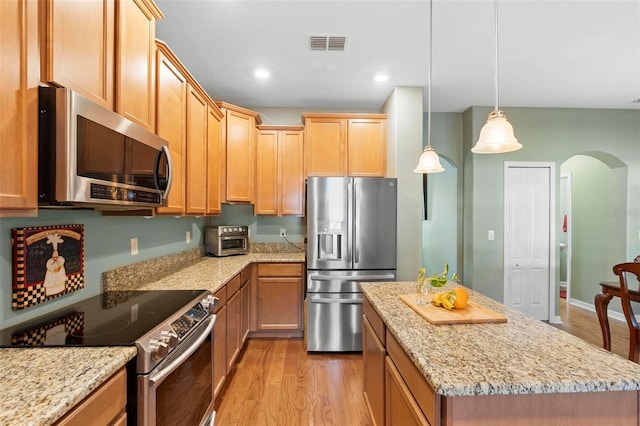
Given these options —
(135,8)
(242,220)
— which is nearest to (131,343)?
(135,8)

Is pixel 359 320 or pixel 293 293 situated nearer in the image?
pixel 359 320

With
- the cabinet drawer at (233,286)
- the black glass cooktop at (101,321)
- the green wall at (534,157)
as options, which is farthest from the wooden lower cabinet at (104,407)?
the green wall at (534,157)

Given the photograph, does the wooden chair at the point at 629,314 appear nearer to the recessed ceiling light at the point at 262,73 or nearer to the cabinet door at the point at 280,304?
the cabinet door at the point at 280,304

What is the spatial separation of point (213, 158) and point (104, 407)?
2.34 meters

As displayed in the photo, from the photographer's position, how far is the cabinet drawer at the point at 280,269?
332 cm

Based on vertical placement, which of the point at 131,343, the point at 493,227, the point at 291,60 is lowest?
the point at 131,343

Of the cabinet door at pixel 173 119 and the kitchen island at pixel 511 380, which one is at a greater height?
the cabinet door at pixel 173 119

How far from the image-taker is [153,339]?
118 cm

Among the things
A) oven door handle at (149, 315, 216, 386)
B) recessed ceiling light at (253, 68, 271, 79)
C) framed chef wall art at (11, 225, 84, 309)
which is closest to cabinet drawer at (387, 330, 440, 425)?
oven door handle at (149, 315, 216, 386)

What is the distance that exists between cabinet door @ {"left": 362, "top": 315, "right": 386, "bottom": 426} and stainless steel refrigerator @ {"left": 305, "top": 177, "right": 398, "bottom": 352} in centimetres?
102

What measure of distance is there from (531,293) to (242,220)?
3.87 meters

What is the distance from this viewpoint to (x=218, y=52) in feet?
8.67

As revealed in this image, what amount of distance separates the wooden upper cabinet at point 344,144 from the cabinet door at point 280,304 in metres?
1.28

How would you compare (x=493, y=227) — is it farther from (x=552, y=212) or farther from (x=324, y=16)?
(x=324, y=16)
